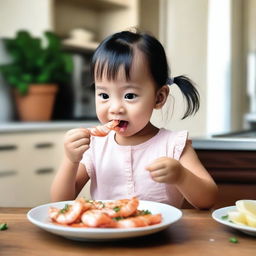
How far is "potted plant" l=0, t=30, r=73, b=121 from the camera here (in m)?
3.51

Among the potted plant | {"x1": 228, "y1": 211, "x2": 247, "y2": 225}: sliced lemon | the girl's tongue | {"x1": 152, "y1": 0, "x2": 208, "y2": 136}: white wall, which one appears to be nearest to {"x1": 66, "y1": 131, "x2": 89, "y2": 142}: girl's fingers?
the girl's tongue

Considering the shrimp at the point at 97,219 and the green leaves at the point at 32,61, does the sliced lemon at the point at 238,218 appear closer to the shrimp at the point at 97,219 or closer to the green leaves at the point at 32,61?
the shrimp at the point at 97,219

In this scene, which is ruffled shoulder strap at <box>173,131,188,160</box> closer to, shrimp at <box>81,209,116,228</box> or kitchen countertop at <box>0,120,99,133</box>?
shrimp at <box>81,209,116,228</box>

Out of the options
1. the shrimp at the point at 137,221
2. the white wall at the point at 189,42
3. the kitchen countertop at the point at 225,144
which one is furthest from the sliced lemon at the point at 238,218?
the white wall at the point at 189,42

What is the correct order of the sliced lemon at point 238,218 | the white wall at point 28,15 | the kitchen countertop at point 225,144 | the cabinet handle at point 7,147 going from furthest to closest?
the white wall at point 28,15 < the cabinet handle at point 7,147 < the kitchen countertop at point 225,144 < the sliced lemon at point 238,218

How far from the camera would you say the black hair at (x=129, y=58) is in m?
1.23

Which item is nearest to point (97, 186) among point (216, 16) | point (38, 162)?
point (38, 162)

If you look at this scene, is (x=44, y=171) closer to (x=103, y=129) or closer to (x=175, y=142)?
(x=175, y=142)

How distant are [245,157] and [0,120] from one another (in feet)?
7.54

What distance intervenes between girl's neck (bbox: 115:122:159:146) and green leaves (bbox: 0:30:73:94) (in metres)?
2.17

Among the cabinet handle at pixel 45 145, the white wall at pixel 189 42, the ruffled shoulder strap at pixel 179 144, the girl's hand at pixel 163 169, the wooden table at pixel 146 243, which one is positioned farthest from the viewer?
the white wall at pixel 189 42

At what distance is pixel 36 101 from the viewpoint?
3.57 meters

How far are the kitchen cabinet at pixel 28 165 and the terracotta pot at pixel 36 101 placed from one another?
0.92ft

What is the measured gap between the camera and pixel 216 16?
4566 millimetres
